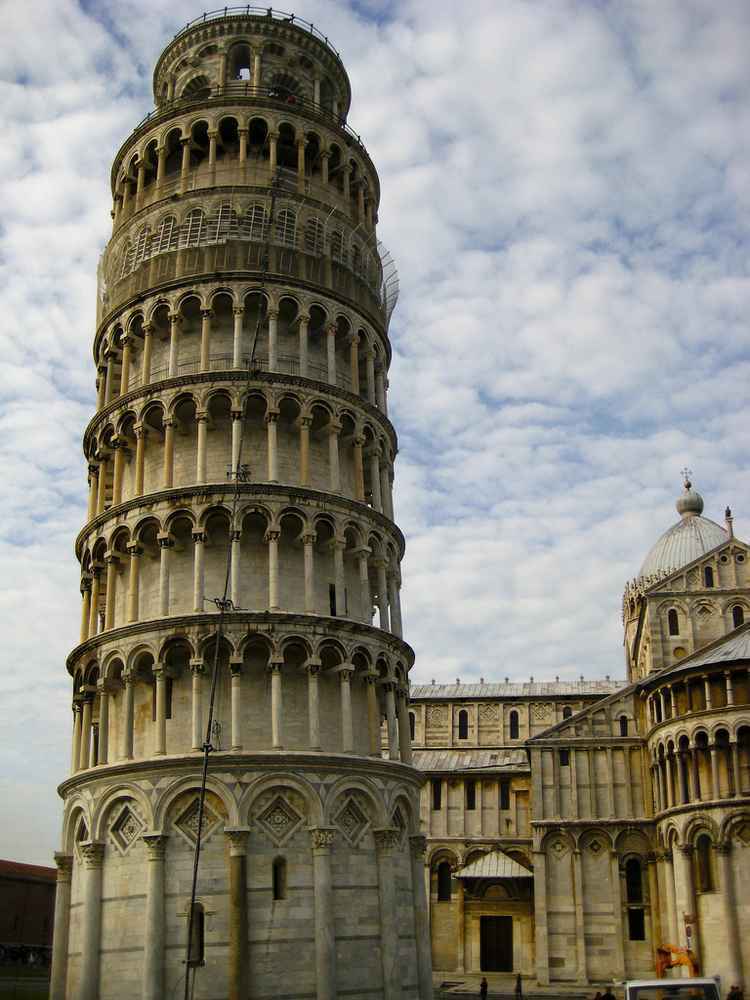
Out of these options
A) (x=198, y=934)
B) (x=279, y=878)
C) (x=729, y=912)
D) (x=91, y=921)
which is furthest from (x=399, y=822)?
(x=729, y=912)

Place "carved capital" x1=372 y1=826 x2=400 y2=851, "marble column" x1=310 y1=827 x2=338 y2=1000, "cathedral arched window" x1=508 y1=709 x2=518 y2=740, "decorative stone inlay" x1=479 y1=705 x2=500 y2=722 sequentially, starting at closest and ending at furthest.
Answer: "marble column" x1=310 y1=827 x2=338 y2=1000 → "carved capital" x1=372 y1=826 x2=400 y2=851 → "cathedral arched window" x1=508 y1=709 x2=518 y2=740 → "decorative stone inlay" x1=479 y1=705 x2=500 y2=722

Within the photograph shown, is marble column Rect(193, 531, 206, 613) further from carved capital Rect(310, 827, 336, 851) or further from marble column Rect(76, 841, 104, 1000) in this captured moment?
marble column Rect(76, 841, 104, 1000)

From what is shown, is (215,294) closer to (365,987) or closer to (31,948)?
(365,987)

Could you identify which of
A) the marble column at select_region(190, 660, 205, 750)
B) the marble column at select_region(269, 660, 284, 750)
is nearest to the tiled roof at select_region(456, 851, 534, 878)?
the marble column at select_region(269, 660, 284, 750)

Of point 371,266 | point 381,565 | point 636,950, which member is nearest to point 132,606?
Answer: point 381,565

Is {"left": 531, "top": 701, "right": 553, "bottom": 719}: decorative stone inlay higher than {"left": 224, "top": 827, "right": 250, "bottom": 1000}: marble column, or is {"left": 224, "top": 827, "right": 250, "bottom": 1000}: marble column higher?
{"left": 531, "top": 701, "right": 553, "bottom": 719}: decorative stone inlay

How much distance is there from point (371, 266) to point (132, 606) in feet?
55.7

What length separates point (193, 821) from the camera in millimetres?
31641

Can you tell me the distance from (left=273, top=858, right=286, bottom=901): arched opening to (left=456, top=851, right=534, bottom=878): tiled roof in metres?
32.0

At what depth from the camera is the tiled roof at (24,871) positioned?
218 feet

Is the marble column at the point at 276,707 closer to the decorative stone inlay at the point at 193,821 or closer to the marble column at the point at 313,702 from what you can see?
the marble column at the point at 313,702

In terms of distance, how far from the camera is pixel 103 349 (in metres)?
40.9

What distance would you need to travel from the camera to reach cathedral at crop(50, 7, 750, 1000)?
3147 centimetres

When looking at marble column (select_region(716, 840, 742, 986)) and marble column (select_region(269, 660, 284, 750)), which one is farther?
marble column (select_region(716, 840, 742, 986))
